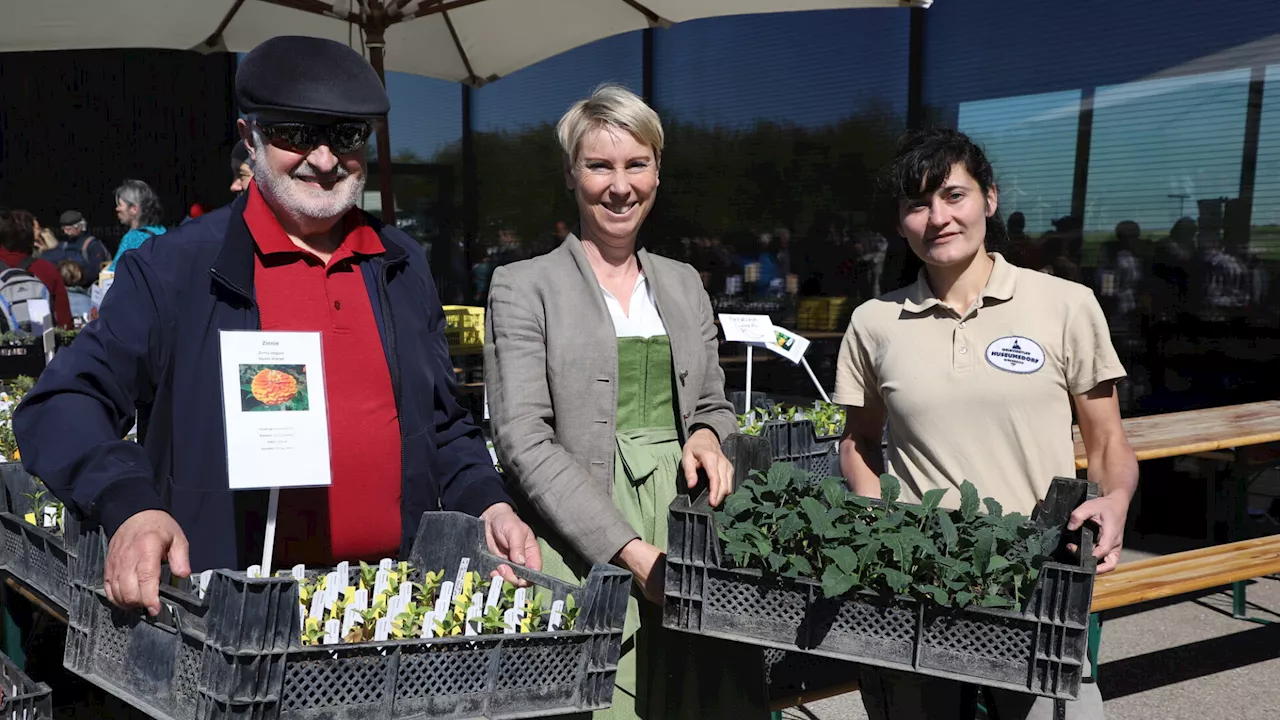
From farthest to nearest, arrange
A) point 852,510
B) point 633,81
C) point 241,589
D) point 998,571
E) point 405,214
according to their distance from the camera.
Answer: point 405,214
point 633,81
point 852,510
point 998,571
point 241,589

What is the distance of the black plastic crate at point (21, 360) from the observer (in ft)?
18.2

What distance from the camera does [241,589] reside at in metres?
1.43

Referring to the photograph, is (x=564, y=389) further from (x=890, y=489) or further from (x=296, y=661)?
(x=296, y=661)

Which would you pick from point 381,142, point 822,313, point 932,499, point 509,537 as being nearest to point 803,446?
point 932,499

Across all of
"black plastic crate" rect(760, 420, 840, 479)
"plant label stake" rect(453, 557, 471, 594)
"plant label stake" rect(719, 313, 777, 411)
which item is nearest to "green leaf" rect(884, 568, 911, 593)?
"plant label stake" rect(453, 557, 471, 594)

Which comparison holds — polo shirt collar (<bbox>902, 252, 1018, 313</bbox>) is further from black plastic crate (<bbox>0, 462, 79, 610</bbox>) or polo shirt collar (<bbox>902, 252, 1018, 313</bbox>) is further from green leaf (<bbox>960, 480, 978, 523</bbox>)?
black plastic crate (<bbox>0, 462, 79, 610</bbox>)

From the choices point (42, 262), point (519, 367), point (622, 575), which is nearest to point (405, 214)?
point (42, 262)

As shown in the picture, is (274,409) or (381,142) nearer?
(274,409)

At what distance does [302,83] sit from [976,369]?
1.45 m

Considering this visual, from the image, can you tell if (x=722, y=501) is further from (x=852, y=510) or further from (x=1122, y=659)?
(x=1122, y=659)

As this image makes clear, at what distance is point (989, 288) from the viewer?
2.34 meters

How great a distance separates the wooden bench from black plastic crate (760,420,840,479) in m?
1.00

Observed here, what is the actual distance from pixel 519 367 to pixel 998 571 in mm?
Result: 1047

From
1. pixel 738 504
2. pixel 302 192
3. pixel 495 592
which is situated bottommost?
pixel 495 592
